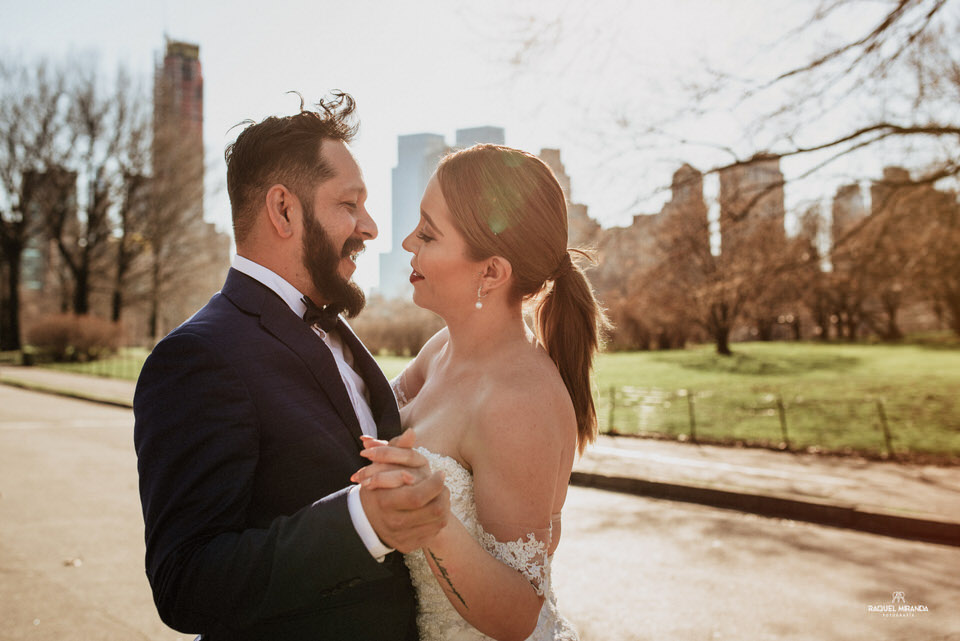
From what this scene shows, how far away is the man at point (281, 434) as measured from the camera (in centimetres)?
149

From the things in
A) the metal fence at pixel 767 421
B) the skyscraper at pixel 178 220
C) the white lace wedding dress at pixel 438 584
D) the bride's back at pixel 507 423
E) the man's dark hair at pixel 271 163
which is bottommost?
the metal fence at pixel 767 421

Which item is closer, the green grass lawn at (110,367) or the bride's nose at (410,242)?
the bride's nose at (410,242)

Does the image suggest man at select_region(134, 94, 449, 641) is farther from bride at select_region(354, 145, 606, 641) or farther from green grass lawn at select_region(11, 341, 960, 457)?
green grass lawn at select_region(11, 341, 960, 457)

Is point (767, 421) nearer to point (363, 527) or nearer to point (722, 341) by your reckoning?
point (363, 527)

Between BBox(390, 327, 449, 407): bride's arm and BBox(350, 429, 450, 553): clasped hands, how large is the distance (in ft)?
4.90

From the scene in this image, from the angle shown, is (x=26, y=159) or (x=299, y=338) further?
(x=26, y=159)

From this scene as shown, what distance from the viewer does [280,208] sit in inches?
85.9

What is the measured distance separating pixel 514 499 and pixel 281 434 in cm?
69

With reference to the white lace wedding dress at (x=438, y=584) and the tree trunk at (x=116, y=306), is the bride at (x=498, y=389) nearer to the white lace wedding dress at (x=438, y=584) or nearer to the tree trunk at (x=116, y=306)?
the white lace wedding dress at (x=438, y=584)

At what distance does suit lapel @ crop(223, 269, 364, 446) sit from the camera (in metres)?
1.92

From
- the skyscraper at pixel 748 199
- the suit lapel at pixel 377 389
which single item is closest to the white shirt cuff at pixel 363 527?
the suit lapel at pixel 377 389

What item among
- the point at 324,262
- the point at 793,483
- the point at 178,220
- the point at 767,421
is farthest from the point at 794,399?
the point at 178,220

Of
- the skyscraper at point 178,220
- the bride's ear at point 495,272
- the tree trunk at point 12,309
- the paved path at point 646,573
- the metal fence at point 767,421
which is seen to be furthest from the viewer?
the tree trunk at point 12,309

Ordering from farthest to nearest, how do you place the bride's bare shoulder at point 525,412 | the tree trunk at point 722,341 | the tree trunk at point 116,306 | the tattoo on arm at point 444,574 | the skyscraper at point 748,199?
1. the tree trunk at point 116,306
2. the tree trunk at point 722,341
3. the skyscraper at point 748,199
4. the bride's bare shoulder at point 525,412
5. the tattoo on arm at point 444,574
